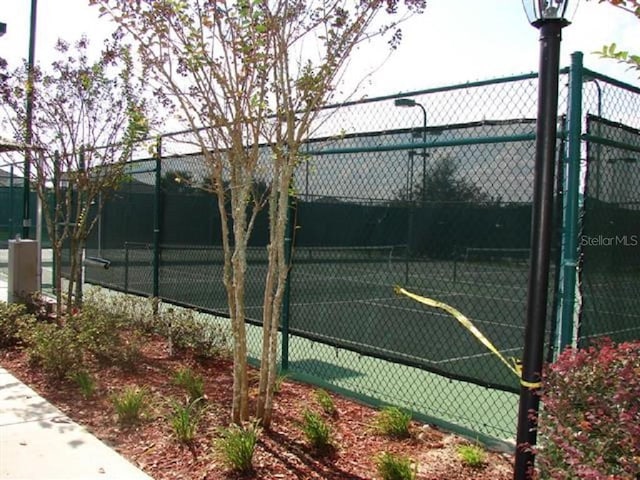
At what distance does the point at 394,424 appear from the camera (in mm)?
4148

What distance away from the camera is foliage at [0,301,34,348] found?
672 cm

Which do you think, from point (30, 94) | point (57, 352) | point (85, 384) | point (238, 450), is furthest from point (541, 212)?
point (30, 94)

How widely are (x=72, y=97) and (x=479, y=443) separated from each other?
5.97m

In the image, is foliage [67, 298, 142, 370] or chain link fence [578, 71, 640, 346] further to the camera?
foliage [67, 298, 142, 370]

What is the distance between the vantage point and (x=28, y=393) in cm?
512

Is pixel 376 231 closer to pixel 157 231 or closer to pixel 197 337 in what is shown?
pixel 197 337

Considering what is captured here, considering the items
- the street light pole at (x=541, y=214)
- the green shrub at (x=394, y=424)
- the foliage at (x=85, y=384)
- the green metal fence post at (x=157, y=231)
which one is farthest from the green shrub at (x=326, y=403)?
the green metal fence post at (x=157, y=231)

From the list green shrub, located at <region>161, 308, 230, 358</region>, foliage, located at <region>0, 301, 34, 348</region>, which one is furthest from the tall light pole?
green shrub, located at <region>161, 308, 230, 358</region>

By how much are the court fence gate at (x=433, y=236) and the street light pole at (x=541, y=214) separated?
105 cm

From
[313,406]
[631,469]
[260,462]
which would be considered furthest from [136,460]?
[631,469]

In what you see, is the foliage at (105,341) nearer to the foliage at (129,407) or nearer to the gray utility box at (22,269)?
the foliage at (129,407)

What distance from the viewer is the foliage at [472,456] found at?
12.0 ft

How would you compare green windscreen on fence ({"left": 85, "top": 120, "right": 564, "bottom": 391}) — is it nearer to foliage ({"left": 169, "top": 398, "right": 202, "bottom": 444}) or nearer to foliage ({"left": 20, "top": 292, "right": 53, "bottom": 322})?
foliage ({"left": 20, "top": 292, "right": 53, "bottom": 322})

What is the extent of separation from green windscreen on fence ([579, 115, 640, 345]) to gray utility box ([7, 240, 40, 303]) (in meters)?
7.26
